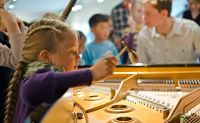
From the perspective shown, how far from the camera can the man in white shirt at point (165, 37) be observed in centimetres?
349

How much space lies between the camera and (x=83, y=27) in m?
6.71

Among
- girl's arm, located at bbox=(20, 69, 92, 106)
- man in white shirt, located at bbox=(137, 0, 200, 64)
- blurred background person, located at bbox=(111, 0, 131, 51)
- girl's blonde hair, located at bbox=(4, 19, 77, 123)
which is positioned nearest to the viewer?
girl's arm, located at bbox=(20, 69, 92, 106)

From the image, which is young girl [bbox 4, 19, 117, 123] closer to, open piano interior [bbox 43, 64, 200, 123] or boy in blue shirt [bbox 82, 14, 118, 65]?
open piano interior [bbox 43, 64, 200, 123]

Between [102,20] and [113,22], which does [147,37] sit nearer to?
[102,20]

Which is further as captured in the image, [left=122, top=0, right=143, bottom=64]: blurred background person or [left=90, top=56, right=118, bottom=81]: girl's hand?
[left=122, top=0, right=143, bottom=64]: blurred background person

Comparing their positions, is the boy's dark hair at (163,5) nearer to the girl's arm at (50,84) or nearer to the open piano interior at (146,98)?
the open piano interior at (146,98)

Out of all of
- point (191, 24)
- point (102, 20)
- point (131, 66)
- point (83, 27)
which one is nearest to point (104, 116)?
point (131, 66)

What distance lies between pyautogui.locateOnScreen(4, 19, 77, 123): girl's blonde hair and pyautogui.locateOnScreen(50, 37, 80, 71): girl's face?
2 centimetres

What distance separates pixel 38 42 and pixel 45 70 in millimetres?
177

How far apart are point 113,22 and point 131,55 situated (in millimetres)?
2977

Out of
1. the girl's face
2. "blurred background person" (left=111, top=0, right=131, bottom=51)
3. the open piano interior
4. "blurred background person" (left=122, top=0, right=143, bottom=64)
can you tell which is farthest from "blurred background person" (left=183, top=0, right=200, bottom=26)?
the girl's face

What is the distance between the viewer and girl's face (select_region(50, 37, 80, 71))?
1.38 meters

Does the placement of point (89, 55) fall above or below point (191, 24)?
below

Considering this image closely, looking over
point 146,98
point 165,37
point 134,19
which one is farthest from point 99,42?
point 146,98
